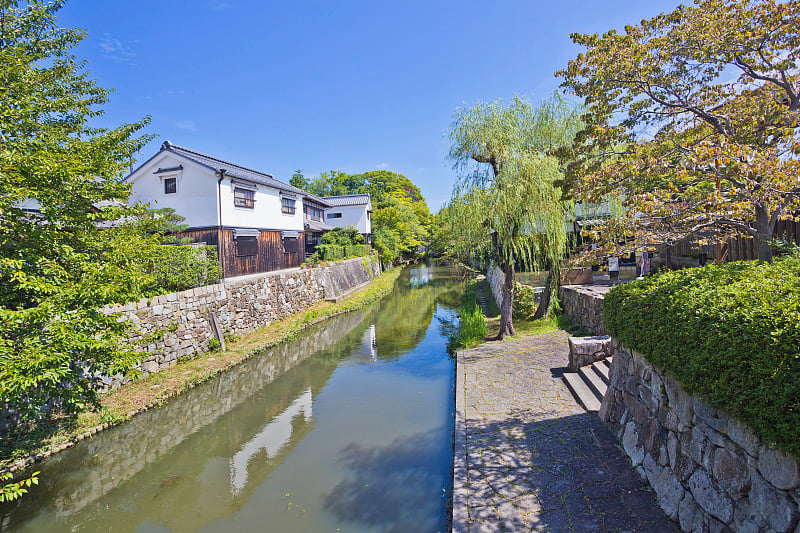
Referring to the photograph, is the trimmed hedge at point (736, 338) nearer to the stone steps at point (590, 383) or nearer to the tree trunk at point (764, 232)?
the tree trunk at point (764, 232)

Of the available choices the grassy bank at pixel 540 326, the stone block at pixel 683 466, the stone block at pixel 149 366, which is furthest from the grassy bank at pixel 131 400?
the stone block at pixel 683 466

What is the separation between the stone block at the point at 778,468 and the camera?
254cm

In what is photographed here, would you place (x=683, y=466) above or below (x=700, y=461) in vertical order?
below

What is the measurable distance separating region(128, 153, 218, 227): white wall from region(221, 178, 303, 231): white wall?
61 centimetres

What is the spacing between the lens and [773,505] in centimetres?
271

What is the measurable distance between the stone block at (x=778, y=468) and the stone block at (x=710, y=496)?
22.1 inches

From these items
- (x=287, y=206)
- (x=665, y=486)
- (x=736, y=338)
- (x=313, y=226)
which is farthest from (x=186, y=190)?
(x=736, y=338)

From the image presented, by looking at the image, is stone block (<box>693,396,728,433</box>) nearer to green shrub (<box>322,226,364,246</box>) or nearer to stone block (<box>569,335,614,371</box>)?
stone block (<box>569,335,614,371</box>)

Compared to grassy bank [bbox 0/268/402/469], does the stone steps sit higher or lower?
higher

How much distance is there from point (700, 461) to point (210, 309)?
13060 millimetres

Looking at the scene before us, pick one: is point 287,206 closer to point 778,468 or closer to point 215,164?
point 215,164

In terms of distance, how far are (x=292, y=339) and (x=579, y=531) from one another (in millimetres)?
12529

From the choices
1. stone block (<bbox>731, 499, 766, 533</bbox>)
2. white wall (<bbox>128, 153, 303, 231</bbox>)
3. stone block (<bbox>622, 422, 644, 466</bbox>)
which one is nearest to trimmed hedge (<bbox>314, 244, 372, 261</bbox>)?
white wall (<bbox>128, 153, 303, 231</bbox>)

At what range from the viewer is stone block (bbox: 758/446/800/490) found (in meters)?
2.54
